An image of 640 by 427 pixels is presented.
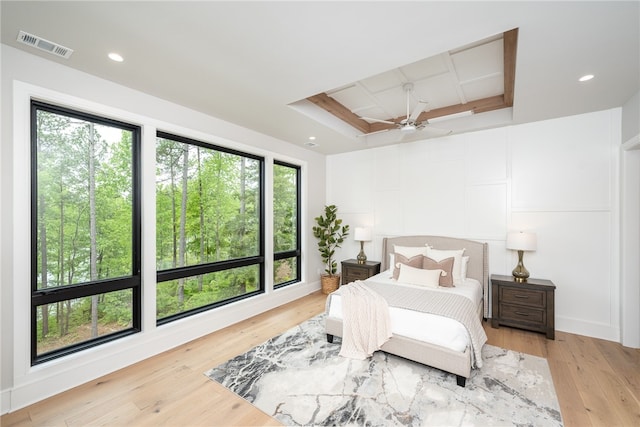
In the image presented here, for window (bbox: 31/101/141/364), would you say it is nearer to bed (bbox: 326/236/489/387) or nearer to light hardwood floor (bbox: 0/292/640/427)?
light hardwood floor (bbox: 0/292/640/427)

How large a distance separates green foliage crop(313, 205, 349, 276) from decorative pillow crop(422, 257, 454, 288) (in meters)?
1.94

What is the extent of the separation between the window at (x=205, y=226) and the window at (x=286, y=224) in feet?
1.23

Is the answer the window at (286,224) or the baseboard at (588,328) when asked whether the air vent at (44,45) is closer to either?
the window at (286,224)

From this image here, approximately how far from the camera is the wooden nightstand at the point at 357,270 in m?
4.74

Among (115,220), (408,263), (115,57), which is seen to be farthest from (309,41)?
(408,263)

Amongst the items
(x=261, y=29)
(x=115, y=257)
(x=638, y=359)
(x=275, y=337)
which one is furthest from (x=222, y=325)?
(x=638, y=359)

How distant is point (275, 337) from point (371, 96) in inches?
130

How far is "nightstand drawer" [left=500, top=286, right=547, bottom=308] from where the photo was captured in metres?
3.37

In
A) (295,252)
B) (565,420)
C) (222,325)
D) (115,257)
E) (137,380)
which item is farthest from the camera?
(295,252)

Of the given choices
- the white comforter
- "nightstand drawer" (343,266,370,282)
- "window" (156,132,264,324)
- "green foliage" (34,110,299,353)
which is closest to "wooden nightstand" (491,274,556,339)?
the white comforter

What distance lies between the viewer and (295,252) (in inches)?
201

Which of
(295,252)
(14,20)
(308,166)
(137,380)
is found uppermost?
(14,20)

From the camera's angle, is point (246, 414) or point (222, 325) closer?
point (246, 414)

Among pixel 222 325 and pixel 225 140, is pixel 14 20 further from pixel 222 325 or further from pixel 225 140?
pixel 222 325
